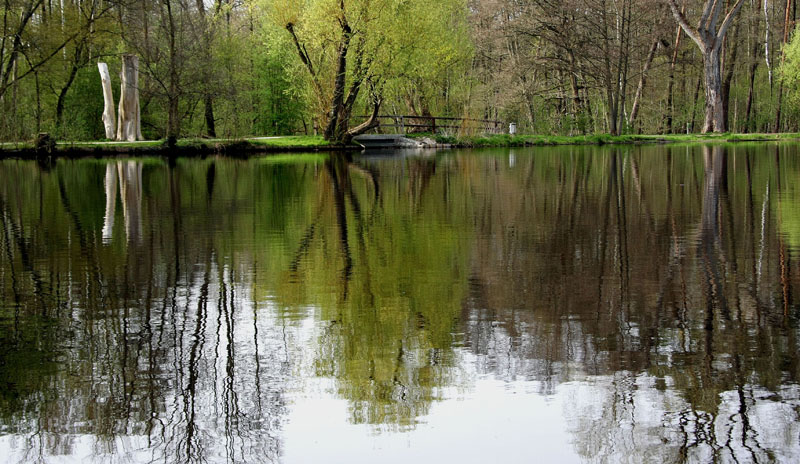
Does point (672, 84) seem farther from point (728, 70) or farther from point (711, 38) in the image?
point (711, 38)

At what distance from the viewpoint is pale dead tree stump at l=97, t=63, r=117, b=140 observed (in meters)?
37.6

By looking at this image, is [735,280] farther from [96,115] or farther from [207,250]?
[96,115]

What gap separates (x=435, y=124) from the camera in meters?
44.5

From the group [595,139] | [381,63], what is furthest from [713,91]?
[381,63]

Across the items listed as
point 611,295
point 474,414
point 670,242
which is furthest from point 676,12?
point 474,414

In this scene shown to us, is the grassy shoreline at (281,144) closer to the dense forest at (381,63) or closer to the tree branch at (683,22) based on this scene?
the dense forest at (381,63)

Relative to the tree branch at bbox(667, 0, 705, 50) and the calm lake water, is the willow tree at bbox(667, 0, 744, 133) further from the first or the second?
the calm lake water

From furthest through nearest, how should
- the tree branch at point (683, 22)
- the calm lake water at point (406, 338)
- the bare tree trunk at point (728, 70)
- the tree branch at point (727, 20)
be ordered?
the bare tree trunk at point (728, 70) < the tree branch at point (683, 22) < the tree branch at point (727, 20) < the calm lake water at point (406, 338)

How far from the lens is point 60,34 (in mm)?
37375

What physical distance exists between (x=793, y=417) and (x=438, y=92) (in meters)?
41.8

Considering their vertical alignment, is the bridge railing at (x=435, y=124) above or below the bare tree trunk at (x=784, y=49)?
below

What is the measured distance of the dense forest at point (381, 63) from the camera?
36.3 meters

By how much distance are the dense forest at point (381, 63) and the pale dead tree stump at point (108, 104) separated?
1617 mm

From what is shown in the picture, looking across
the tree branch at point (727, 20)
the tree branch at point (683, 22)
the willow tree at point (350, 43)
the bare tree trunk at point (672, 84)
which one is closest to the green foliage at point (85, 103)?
the willow tree at point (350, 43)
